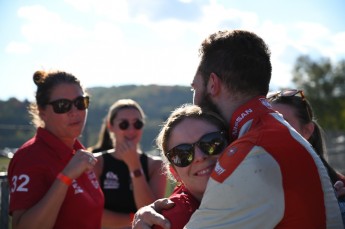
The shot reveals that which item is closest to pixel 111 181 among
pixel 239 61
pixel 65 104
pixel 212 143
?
pixel 65 104

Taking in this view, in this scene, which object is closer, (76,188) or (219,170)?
(219,170)

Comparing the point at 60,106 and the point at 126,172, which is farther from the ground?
the point at 60,106

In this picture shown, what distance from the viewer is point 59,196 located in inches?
124

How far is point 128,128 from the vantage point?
5176 millimetres

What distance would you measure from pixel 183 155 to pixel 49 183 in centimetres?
148

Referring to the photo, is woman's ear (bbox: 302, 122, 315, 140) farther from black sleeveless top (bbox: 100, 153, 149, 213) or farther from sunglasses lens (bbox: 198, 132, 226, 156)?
black sleeveless top (bbox: 100, 153, 149, 213)

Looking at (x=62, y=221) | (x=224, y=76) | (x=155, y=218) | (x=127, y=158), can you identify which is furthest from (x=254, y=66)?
(x=127, y=158)

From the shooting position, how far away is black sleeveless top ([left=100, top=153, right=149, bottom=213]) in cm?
475

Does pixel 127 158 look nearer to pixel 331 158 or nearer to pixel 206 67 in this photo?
pixel 206 67

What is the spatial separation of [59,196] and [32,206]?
0.19 metres

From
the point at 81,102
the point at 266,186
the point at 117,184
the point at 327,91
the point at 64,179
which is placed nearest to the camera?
the point at 266,186

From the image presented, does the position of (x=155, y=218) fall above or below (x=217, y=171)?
below

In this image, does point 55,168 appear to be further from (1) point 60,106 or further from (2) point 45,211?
(1) point 60,106

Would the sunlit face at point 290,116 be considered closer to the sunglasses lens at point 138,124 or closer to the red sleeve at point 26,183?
the red sleeve at point 26,183
